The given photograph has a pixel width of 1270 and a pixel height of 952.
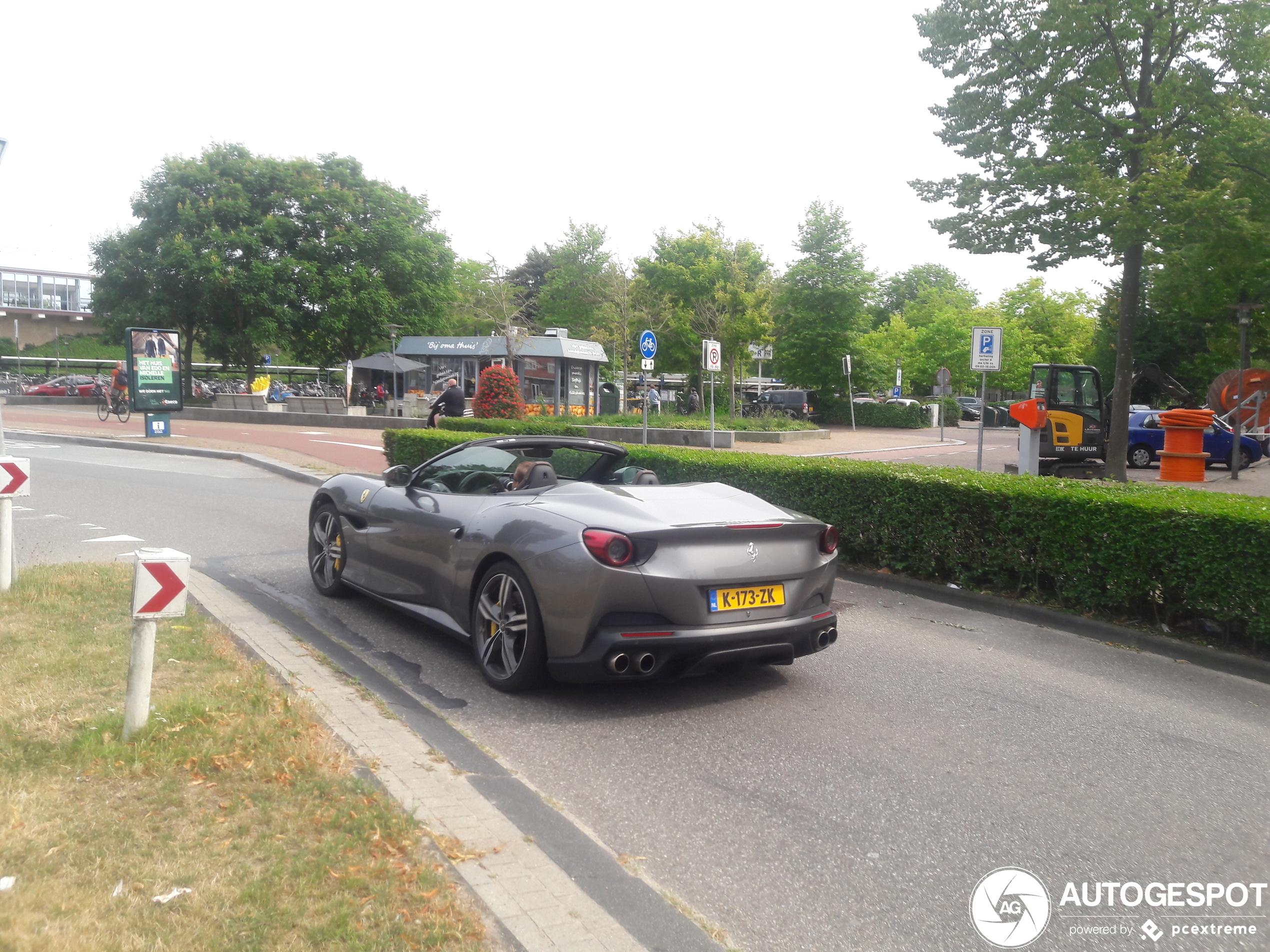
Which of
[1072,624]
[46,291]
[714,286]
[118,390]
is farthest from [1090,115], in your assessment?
[46,291]

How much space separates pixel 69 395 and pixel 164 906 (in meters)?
58.9

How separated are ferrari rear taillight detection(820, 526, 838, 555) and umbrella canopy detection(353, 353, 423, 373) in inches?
1498

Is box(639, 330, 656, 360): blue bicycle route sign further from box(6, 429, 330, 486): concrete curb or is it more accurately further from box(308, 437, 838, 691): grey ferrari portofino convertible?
box(308, 437, 838, 691): grey ferrari portofino convertible

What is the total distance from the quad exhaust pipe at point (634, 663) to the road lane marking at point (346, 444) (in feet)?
62.2

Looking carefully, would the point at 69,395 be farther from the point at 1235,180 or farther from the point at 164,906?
the point at 164,906

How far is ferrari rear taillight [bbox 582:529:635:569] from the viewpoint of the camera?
4.72 meters

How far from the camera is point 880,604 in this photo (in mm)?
8047

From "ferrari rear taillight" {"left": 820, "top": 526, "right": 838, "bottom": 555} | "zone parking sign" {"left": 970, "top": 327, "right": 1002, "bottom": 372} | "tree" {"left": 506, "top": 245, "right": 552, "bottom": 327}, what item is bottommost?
"ferrari rear taillight" {"left": 820, "top": 526, "right": 838, "bottom": 555}

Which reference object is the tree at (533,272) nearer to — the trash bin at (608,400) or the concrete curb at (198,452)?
the trash bin at (608,400)

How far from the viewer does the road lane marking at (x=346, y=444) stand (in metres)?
24.0

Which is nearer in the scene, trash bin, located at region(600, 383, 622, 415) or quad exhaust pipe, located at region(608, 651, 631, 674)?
quad exhaust pipe, located at region(608, 651, 631, 674)

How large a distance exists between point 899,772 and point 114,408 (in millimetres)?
35276

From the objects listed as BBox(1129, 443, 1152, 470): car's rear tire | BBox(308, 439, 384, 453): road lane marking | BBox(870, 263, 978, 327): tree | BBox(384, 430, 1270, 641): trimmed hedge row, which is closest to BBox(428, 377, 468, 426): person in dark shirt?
BBox(308, 439, 384, 453): road lane marking

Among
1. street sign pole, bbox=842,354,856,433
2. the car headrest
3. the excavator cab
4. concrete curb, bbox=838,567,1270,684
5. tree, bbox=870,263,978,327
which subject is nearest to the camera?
the car headrest
